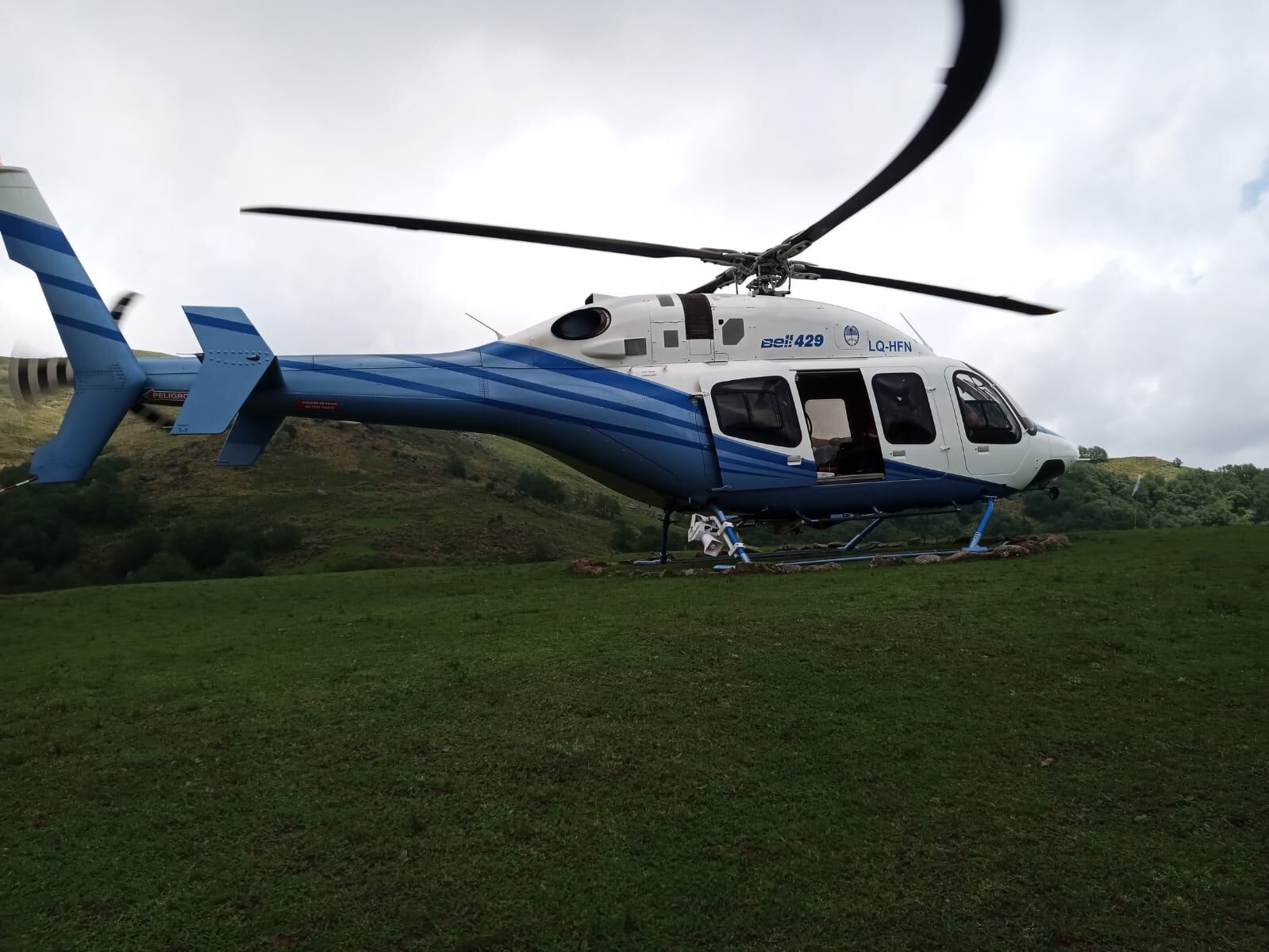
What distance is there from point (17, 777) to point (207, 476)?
27.9m

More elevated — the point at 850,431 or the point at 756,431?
the point at 850,431

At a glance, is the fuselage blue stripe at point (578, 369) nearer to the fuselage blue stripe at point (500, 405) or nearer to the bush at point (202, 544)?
the fuselage blue stripe at point (500, 405)

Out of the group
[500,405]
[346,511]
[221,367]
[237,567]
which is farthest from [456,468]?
[221,367]

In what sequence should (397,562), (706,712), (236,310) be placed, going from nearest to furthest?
(706,712) < (236,310) < (397,562)

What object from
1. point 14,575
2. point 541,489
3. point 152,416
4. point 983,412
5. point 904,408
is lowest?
point 14,575

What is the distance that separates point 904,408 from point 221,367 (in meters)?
10.4

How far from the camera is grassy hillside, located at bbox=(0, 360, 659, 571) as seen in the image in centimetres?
2478

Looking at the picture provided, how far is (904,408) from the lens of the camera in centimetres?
1314

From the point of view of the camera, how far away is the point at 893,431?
42.8 feet

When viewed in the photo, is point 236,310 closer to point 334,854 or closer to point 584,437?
point 584,437

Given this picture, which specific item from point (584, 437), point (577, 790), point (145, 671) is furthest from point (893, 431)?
point (145, 671)

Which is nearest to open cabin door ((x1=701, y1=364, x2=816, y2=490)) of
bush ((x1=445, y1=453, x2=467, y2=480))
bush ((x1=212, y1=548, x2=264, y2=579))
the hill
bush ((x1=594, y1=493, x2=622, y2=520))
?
the hill

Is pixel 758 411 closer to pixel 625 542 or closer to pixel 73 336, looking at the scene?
pixel 73 336

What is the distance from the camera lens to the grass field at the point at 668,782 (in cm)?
360
